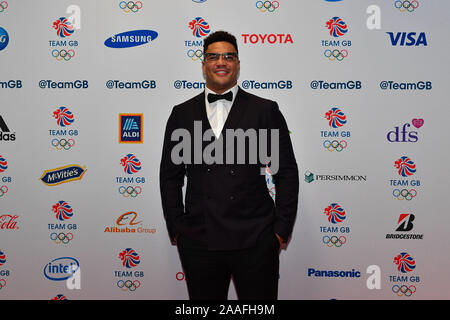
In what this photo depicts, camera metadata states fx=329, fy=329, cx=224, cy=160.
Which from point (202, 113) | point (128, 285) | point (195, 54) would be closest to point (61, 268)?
point (128, 285)

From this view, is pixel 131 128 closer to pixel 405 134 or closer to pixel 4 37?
pixel 4 37

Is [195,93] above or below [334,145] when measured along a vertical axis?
above

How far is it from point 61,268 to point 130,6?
7.94ft

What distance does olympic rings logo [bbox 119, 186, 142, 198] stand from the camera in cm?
294

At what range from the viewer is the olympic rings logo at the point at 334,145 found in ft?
9.41

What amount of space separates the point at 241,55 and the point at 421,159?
180 centimetres

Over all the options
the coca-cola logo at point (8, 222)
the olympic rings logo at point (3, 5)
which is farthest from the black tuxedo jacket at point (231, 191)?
the olympic rings logo at point (3, 5)

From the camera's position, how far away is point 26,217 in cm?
298

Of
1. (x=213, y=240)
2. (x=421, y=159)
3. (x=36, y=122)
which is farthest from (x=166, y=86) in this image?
(x=421, y=159)

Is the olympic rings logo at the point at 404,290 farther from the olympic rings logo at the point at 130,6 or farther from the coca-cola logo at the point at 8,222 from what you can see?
the coca-cola logo at the point at 8,222

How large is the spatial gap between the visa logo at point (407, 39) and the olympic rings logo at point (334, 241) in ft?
5.72

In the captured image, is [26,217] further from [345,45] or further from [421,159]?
[421,159]

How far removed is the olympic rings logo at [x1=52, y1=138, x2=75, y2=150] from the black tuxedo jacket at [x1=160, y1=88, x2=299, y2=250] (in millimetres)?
1108

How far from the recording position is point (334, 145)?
9.43 ft
